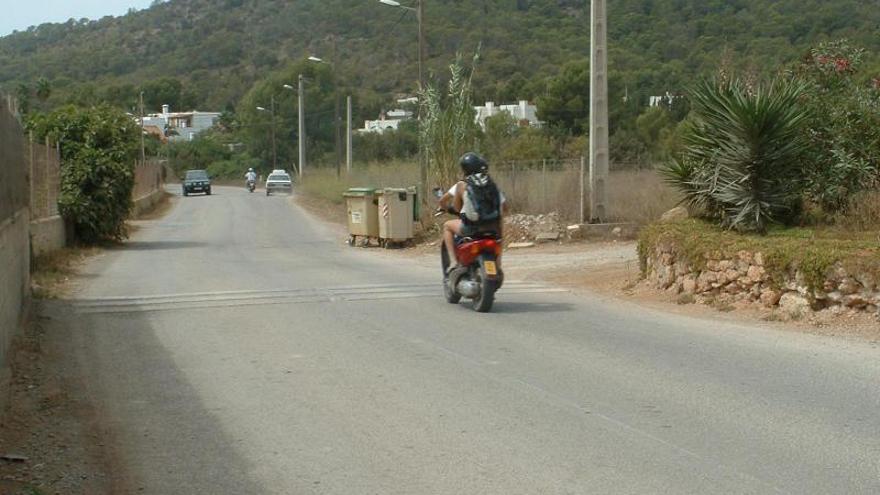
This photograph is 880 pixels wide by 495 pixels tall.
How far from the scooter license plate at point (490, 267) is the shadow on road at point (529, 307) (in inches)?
23.4

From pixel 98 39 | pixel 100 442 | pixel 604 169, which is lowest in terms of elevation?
pixel 100 442

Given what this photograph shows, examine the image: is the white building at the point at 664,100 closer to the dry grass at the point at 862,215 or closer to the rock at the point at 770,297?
the dry grass at the point at 862,215

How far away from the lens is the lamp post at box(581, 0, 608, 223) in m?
22.4

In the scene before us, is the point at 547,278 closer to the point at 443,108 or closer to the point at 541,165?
the point at 541,165

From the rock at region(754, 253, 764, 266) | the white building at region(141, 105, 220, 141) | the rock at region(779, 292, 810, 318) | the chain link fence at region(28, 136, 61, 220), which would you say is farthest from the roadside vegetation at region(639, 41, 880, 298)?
the white building at region(141, 105, 220, 141)

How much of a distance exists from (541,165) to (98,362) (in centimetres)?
1752

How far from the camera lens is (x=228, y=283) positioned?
1677 centimetres

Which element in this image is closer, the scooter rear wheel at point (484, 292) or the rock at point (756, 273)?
the rock at point (756, 273)

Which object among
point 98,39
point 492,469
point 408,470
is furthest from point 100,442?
point 98,39

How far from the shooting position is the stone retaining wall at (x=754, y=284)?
11531mm

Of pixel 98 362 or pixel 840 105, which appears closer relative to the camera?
pixel 98 362

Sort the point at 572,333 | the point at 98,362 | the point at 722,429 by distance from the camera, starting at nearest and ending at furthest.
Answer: the point at 722,429
the point at 98,362
the point at 572,333

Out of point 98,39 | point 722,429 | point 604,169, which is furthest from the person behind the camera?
point 98,39

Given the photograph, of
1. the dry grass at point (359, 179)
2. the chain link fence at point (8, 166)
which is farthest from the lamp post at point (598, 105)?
the chain link fence at point (8, 166)
